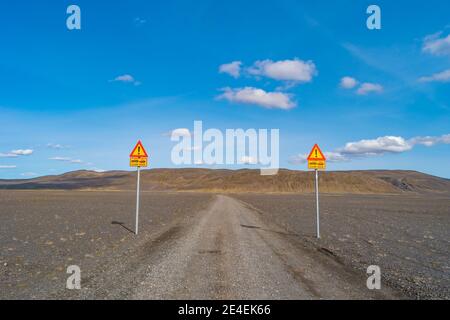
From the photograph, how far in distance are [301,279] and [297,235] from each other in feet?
26.0

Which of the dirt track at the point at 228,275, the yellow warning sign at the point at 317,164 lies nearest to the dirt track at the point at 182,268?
the dirt track at the point at 228,275

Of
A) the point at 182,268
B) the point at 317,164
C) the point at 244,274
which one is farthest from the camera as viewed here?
the point at 317,164

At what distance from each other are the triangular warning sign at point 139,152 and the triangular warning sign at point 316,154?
769 cm

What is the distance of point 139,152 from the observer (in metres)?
15.8

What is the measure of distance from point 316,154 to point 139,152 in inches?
325

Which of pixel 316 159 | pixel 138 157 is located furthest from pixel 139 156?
pixel 316 159

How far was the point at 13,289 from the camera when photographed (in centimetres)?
700

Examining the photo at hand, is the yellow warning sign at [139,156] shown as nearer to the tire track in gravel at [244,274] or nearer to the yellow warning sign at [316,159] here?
the tire track in gravel at [244,274]

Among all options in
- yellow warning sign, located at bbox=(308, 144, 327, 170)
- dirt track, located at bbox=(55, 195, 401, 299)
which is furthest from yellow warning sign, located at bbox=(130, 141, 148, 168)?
yellow warning sign, located at bbox=(308, 144, 327, 170)

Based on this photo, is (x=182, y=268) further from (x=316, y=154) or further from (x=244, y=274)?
(x=316, y=154)

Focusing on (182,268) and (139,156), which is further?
(139,156)

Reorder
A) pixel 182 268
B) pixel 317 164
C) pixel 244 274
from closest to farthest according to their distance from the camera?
pixel 244 274
pixel 182 268
pixel 317 164

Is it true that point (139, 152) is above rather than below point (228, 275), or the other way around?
above
